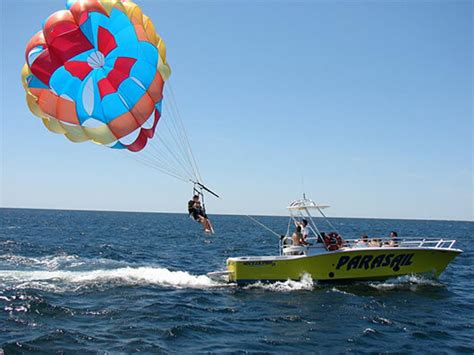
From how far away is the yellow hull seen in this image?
53.6 feet

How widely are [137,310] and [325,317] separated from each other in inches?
212

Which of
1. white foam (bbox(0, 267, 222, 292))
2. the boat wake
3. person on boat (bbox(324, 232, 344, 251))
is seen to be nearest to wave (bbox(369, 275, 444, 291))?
person on boat (bbox(324, 232, 344, 251))

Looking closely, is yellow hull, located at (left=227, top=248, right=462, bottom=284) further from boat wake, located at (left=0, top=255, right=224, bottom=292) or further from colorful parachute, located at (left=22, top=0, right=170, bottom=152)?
colorful parachute, located at (left=22, top=0, right=170, bottom=152)

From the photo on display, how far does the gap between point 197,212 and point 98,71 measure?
5.35 m

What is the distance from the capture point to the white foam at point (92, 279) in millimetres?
15836

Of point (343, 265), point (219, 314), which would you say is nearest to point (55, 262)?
point (219, 314)

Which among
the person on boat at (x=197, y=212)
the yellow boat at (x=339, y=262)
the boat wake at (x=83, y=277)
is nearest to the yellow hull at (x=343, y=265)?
the yellow boat at (x=339, y=262)

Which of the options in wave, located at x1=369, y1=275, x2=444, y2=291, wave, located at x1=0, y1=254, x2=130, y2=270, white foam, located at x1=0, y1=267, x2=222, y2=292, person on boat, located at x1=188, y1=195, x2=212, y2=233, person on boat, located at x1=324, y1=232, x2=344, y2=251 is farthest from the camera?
wave, located at x1=0, y1=254, x2=130, y2=270

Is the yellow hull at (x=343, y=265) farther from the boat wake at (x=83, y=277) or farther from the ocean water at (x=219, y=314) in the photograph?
the boat wake at (x=83, y=277)

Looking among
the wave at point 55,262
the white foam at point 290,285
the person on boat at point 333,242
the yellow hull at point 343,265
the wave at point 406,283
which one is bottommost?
the wave at point 55,262

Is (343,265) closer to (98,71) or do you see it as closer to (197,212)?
(197,212)

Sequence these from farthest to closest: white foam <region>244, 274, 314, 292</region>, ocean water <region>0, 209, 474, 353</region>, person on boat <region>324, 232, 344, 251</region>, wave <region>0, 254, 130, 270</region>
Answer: wave <region>0, 254, 130, 270</region> < person on boat <region>324, 232, 344, 251</region> < white foam <region>244, 274, 314, 292</region> < ocean water <region>0, 209, 474, 353</region>

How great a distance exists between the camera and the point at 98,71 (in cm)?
1343

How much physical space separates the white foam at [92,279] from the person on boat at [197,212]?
3.40 meters
